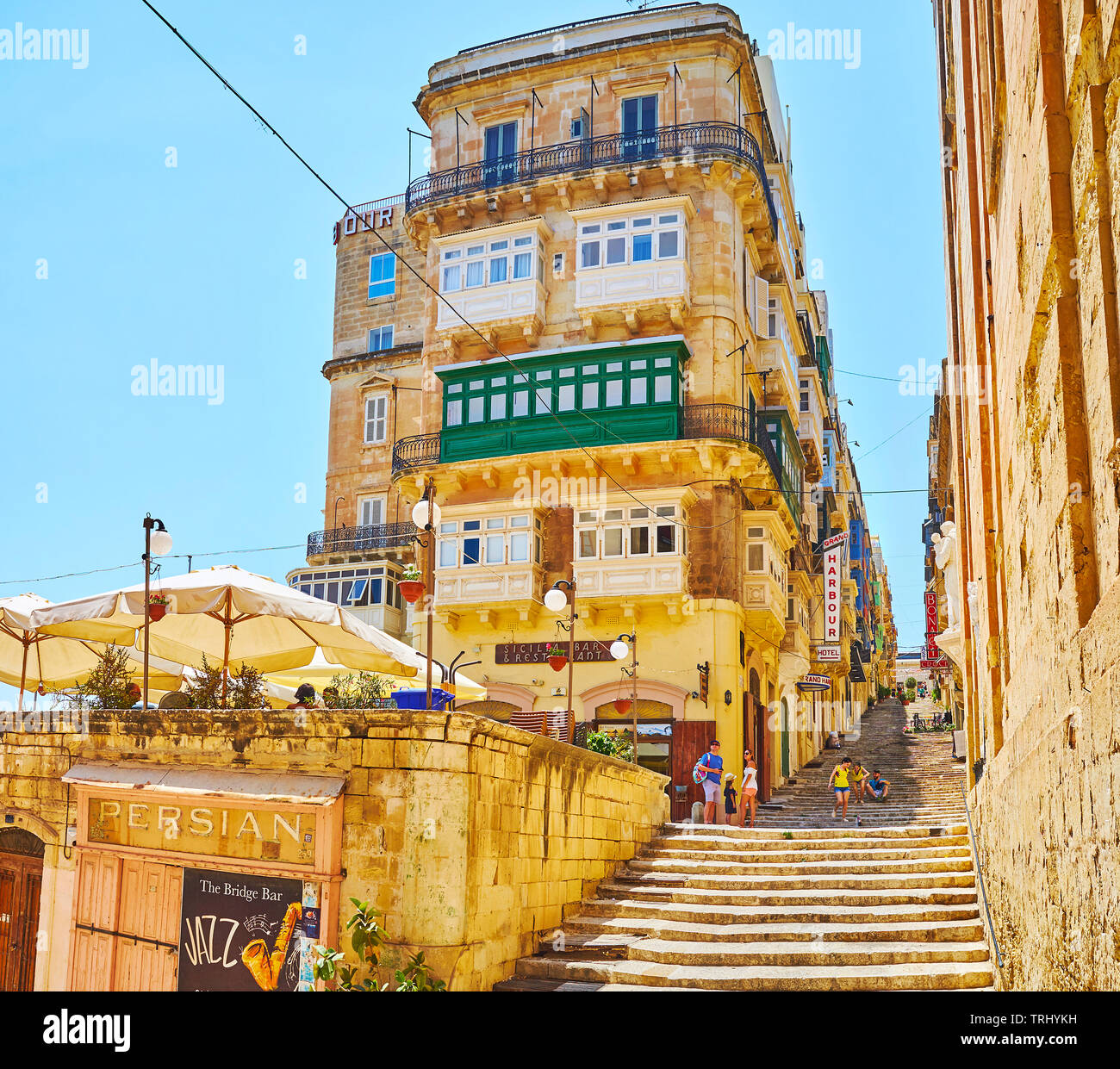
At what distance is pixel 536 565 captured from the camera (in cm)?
2638

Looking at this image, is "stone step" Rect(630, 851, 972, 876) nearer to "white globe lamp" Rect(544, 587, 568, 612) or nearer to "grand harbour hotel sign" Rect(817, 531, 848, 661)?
"white globe lamp" Rect(544, 587, 568, 612)

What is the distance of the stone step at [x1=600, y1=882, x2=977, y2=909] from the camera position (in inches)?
434

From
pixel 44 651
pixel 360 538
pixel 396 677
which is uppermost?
pixel 360 538

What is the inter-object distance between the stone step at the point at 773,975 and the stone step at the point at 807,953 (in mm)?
73

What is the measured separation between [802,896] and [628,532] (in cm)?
1506

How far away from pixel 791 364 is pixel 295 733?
26347mm

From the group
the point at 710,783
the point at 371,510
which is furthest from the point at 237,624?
the point at 371,510

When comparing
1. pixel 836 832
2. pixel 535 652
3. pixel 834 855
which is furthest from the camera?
pixel 535 652

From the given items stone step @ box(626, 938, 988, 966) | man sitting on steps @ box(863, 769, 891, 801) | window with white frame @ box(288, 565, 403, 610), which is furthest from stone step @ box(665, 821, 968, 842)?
window with white frame @ box(288, 565, 403, 610)

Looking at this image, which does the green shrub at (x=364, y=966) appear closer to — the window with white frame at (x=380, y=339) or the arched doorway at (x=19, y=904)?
the arched doorway at (x=19, y=904)

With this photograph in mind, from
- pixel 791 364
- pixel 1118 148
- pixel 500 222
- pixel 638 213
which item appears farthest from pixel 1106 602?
pixel 791 364

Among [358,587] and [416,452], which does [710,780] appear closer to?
[416,452]

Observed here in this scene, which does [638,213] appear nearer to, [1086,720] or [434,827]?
[434,827]

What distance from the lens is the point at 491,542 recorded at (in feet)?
88.0
